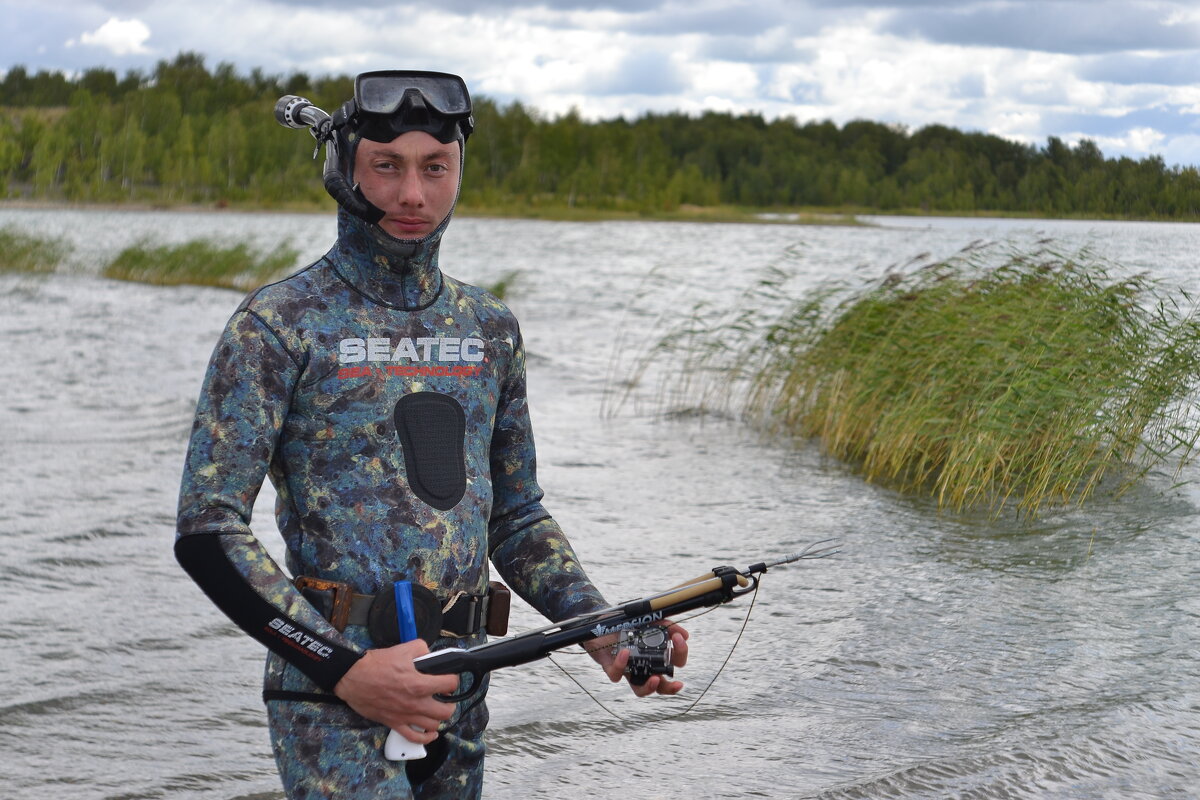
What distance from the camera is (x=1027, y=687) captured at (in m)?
7.45

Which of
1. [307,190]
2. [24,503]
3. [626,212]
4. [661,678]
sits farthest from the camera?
[626,212]

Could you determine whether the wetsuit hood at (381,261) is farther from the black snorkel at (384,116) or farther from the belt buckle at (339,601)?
the belt buckle at (339,601)

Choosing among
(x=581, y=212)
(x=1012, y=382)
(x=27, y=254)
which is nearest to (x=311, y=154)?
(x=581, y=212)

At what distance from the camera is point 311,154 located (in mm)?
132625

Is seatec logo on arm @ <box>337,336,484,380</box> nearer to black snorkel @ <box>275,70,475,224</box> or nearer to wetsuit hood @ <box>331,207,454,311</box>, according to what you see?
wetsuit hood @ <box>331,207,454,311</box>

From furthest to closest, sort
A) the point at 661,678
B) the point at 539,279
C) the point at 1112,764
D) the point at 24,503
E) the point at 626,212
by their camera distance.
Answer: the point at 626,212 < the point at 539,279 < the point at 24,503 < the point at 1112,764 < the point at 661,678

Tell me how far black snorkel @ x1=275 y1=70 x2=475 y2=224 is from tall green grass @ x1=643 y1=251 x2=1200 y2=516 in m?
9.63

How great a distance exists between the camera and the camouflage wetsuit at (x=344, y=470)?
2383 millimetres

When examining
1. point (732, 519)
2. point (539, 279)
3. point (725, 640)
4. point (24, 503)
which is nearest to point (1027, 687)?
point (725, 640)

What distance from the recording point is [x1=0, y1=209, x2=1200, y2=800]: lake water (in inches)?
246

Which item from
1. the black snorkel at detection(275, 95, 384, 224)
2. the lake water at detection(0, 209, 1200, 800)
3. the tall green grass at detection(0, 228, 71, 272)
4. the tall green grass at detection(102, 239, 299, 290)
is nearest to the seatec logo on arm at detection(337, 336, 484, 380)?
the black snorkel at detection(275, 95, 384, 224)

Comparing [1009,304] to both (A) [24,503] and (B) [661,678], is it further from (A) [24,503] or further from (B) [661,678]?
(B) [661,678]

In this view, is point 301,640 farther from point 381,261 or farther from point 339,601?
point 381,261

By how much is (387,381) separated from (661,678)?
802 mm
